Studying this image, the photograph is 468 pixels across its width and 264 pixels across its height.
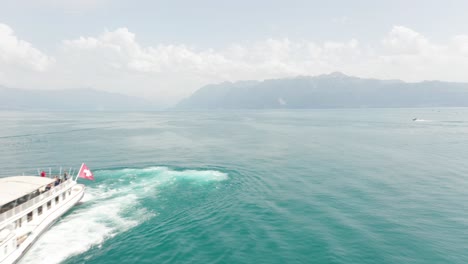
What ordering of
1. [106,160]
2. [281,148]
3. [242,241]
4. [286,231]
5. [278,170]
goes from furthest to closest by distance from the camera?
[281,148]
[106,160]
[278,170]
[286,231]
[242,241]

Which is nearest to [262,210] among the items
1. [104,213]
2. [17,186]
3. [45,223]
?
[104,213]

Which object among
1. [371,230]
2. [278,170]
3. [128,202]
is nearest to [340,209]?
[371,230]

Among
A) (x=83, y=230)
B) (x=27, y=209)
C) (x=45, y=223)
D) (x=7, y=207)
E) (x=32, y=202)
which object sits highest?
(x=7, y=207)

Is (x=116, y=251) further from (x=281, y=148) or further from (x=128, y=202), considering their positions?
(x=281, y=148)

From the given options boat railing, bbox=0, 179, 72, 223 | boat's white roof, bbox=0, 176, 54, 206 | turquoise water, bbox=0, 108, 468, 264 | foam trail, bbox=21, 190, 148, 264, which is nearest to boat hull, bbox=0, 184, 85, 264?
foam trail, bbox=21, 190, 148, 264

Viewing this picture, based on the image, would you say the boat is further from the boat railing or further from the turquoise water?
the turquoise water

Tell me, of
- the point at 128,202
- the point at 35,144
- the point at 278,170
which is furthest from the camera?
the point at 35,144

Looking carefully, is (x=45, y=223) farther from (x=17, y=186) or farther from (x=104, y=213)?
(x=104, y=213)
